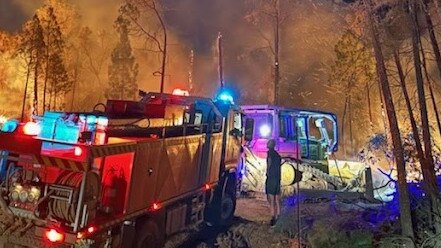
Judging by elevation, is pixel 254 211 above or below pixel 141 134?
below

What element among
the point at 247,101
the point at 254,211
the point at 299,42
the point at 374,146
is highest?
the point at 299,42

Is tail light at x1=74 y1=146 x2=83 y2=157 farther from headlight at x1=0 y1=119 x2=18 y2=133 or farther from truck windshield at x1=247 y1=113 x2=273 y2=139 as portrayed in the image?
truck windshield at x1=247 y1=113 x2=273 y2=139

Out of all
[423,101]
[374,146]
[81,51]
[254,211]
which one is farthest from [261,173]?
[81,51]

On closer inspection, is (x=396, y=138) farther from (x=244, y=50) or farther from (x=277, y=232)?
(x=244, y=50)

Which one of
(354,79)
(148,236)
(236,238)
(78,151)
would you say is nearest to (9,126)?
(78,151)

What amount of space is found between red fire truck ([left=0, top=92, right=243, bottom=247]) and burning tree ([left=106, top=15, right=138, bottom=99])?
98.9ft

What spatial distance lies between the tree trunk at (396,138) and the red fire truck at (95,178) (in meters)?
3.43

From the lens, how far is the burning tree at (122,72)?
36938 mm

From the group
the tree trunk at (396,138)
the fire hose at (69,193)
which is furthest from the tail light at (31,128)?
the tree trunk at (396,138)

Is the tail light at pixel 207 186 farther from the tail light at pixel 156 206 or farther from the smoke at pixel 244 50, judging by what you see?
the smoke at pixel 244 50

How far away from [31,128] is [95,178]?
1.16 meters

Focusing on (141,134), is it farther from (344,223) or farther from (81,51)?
(81,51)

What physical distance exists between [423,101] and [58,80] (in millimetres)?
30198

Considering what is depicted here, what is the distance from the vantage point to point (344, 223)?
7379 mm
